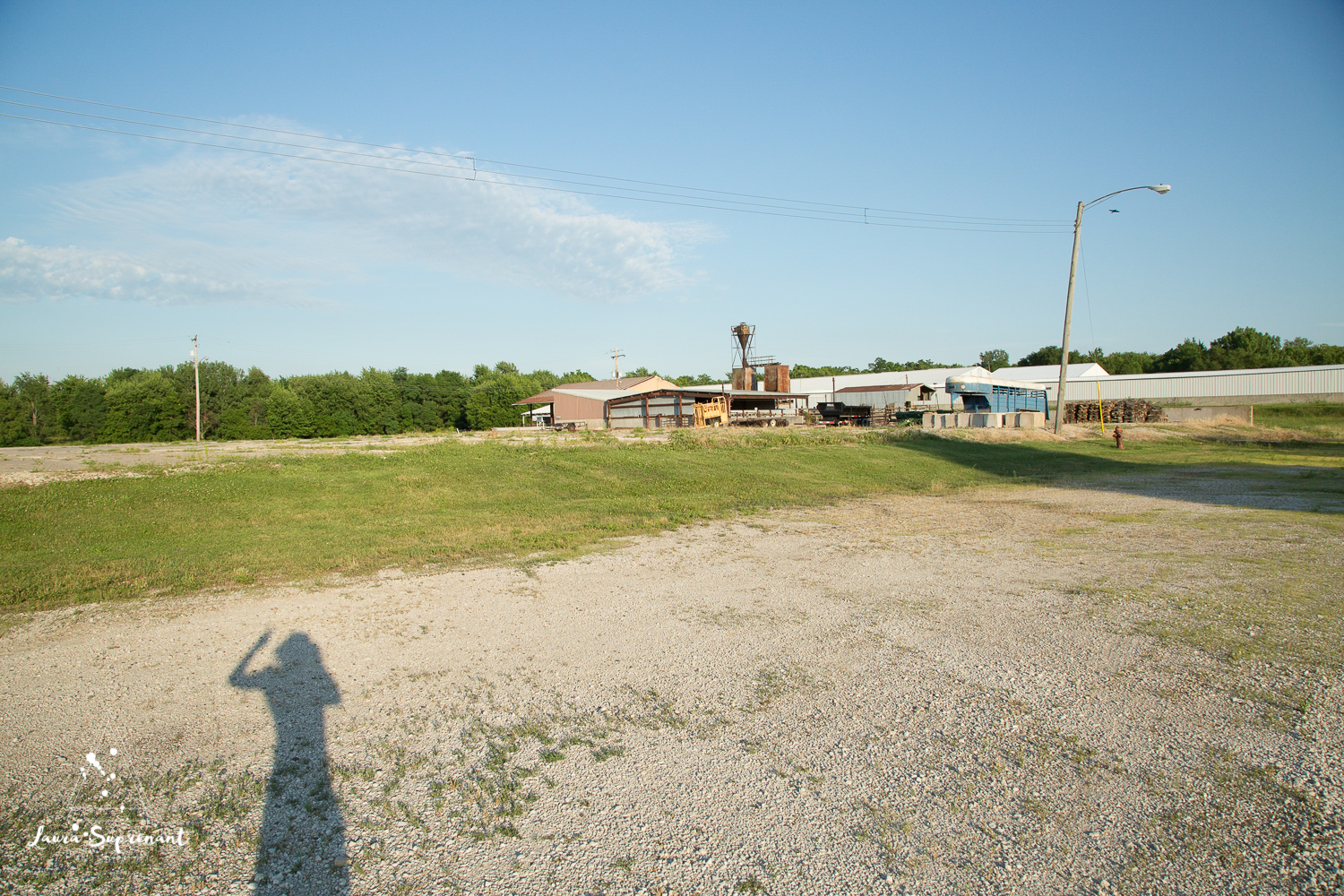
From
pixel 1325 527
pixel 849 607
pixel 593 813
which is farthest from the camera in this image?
pixel 1325 527

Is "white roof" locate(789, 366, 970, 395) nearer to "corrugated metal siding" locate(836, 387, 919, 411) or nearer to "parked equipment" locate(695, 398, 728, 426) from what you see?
"corrugated metal siding" locate(836, 387, 919, 411)

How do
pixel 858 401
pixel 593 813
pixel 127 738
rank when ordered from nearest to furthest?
pixel 593 813 → pixel 127 738 → pixel 858 401

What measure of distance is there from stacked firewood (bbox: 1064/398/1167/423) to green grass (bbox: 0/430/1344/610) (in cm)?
1710

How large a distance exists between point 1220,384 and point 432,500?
231ft

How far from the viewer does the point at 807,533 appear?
38.3 feet

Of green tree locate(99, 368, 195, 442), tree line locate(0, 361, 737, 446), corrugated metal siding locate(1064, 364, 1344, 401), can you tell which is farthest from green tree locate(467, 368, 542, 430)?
corrugated metal siding locate(1064, 364, 1344, 401)

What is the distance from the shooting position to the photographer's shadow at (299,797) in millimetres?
3035

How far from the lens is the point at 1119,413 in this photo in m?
42.7

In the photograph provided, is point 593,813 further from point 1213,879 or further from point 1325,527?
point 1325,527

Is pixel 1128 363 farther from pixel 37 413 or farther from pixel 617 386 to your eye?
pixel 37 413

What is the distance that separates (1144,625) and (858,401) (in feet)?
211

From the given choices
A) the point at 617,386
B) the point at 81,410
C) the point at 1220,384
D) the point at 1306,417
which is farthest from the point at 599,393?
the point at 1220,384

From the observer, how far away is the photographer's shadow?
9.96ft

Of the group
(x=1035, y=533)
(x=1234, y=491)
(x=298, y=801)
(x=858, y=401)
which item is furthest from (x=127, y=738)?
(x=858, y=401)
